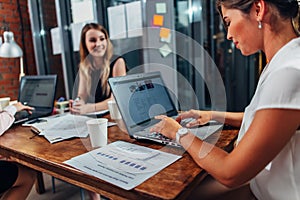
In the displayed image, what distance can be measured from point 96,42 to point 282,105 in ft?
5.69

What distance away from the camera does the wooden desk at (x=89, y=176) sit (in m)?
0.59

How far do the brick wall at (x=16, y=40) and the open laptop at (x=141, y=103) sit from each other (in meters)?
2.84

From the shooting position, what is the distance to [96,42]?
2041 mm

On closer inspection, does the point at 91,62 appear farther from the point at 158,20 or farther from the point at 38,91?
the point at 158,20

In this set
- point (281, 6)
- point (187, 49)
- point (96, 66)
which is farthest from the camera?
point (187, 49)

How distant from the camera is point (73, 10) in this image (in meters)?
3.00

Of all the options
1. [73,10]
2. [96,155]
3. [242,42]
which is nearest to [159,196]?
[96,155]

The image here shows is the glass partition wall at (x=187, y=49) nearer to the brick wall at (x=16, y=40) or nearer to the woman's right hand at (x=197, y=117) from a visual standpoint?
the woman's right hand at (x=197, y=117)

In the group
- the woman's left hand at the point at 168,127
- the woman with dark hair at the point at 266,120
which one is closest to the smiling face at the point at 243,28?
the woman with dark hair at the point at 266,120

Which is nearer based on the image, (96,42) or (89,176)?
(89,176)

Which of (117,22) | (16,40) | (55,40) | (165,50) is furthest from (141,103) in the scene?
(16,40)

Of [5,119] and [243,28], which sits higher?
[243,28]

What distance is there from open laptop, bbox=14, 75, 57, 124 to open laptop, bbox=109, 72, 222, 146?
0.74m

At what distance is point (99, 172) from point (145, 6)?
6.58 ft
